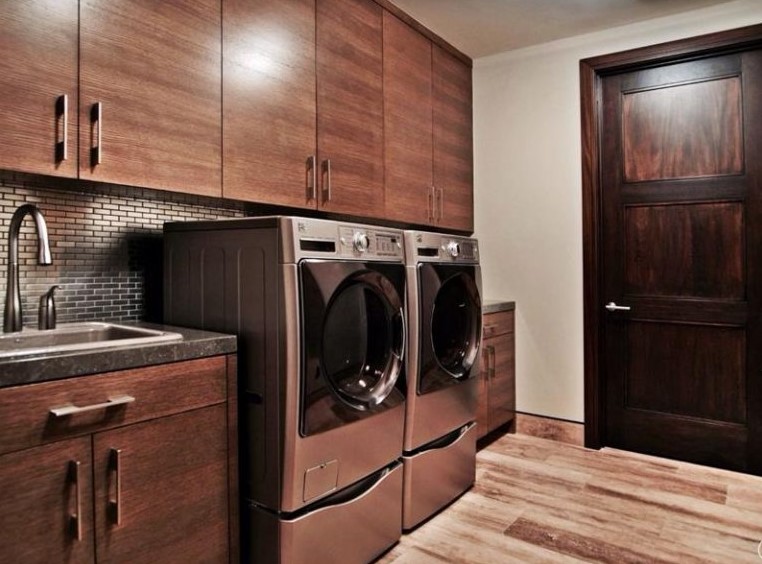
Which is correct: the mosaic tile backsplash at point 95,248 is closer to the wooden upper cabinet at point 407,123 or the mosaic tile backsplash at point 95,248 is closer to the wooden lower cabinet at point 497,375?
the wooden upper cabinet at point 407,123

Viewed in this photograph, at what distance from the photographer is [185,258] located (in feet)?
6.04

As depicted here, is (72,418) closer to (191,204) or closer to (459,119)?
(191,204)

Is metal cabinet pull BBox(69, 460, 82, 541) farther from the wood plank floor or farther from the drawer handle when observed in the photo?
the wood plank floor

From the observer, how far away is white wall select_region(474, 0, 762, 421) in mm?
3145

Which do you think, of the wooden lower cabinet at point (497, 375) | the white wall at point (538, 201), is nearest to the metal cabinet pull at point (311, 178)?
the wooden lower cabinet at point (497, 375)

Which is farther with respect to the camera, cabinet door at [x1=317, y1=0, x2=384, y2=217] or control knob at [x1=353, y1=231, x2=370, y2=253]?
cabinet door at [x1=317, y1=0, x2=384, y2=217]

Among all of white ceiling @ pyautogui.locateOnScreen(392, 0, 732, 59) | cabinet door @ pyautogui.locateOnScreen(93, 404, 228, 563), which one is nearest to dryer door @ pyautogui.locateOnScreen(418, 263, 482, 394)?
cabinet door @ pyautogui.locateOnScreen(93, 404, 228, 563)

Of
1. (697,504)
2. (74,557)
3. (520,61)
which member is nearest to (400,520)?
(74,557)

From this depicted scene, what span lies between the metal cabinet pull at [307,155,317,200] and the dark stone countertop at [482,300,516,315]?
48.3 inches

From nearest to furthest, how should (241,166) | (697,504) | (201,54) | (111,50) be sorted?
(111,50)
(201,54)
(241,166)
(697,504)

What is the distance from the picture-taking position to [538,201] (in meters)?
3.27

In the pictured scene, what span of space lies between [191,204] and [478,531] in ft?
5.79

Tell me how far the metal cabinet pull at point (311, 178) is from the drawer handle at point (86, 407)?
1167 millimetres

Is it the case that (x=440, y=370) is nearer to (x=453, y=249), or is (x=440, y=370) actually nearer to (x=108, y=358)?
(x=453, y=249)
